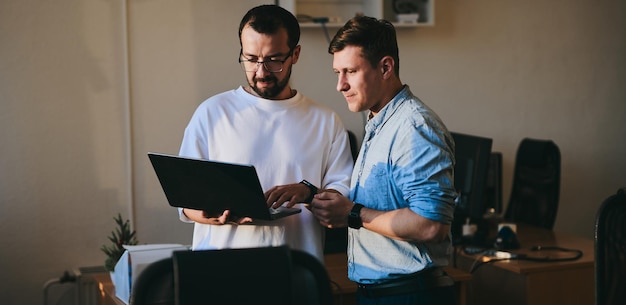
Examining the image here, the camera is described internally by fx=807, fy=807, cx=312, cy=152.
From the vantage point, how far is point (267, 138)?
2.33 metres

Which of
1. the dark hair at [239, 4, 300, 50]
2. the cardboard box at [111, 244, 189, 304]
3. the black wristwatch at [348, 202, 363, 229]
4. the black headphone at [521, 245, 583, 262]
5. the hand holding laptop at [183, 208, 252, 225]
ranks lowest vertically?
the black headphone at [521, 245, 583, 262]

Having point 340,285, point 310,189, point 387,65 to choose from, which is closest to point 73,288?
point 340,285

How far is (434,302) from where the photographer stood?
2.00 metres

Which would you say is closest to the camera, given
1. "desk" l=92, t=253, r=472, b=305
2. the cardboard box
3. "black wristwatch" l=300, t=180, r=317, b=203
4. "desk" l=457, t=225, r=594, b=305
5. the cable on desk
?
"black wristwatch" l=300, t=180, r=317, b=203

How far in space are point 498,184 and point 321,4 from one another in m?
1.43

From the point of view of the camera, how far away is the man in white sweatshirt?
229 centimetres

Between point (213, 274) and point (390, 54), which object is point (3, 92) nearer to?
point (390, 54)

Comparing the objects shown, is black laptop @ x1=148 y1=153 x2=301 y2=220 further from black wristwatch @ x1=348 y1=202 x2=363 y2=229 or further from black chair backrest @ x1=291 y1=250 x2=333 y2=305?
black chair backrest @ x1=291 y1=250 x2=333 y2=305

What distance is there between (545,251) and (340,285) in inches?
46.5

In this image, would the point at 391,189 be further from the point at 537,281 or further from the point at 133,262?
the point at 537,281

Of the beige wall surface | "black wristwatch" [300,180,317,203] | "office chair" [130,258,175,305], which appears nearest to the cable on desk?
Answer: the beige wall surface

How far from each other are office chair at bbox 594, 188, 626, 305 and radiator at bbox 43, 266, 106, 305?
255 centimetres

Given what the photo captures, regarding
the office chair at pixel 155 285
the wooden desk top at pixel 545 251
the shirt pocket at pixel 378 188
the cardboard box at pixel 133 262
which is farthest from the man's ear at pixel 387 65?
the wooden desk top at pixel 545 251

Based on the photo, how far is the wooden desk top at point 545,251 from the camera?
3500 millimetres
